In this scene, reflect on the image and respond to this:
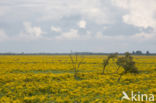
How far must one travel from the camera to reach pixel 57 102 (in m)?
13.8

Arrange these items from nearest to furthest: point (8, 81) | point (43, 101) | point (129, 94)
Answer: point (43, 101) → point (129, 94) → point (8, 81)

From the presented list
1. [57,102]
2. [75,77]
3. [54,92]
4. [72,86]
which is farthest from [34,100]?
[75,77]

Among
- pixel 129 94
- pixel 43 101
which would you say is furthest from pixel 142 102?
pixel 43 101

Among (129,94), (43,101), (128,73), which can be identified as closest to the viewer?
(43,101)

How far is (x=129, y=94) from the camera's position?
15508 mm

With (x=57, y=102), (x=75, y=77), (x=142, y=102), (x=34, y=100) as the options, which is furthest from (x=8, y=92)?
(x=142, y=102)

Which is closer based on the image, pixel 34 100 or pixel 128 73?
pixel 34 100

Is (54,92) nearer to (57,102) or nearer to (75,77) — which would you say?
(57,102)

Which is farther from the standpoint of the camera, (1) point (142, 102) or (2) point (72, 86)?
(2) point (72, 86)

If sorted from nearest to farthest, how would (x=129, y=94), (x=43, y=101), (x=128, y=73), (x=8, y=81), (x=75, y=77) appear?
(x=43, y=101) < (x=129, y=94) < (x=8, y=81) < (x=75, y=77) < (x=128, y=73)

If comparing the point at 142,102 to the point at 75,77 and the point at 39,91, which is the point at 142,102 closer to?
the point at 39,91

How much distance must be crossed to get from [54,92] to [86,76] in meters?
8.51

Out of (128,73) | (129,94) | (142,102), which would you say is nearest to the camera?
(142,102)

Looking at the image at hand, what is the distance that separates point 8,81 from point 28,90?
5403 millimetres
